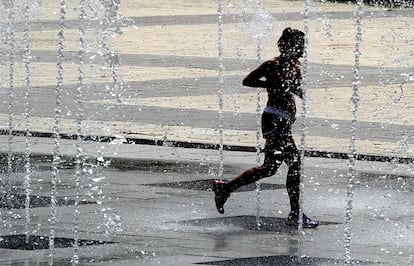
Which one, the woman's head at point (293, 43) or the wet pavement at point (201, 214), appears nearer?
the wet pavement at point (201, 214)

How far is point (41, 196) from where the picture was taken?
1168 cm

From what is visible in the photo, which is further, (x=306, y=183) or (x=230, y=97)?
(x=230, y=97)

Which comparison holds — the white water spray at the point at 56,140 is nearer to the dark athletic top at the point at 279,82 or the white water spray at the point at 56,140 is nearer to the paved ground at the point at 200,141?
the paved ground at the point at 200,141

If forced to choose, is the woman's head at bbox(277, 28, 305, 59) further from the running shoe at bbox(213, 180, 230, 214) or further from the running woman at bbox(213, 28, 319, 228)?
the running shoe at bbox(213, 180, 230, 214)

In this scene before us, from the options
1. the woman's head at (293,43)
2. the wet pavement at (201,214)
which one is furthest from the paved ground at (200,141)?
the woman's head at (293,43)

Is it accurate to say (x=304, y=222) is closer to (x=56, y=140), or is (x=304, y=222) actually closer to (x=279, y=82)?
(x=279, y=82)

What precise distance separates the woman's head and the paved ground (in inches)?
46.2

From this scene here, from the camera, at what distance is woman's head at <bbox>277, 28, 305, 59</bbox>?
10.5 m

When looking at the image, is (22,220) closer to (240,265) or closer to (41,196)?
(41,196)

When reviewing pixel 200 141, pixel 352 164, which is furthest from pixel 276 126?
pixel 200 141

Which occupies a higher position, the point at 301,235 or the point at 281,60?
the point at 281,60

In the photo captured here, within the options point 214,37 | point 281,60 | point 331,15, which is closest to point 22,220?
point 281,60

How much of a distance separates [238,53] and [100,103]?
541 cm

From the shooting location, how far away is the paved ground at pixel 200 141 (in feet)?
32.3
